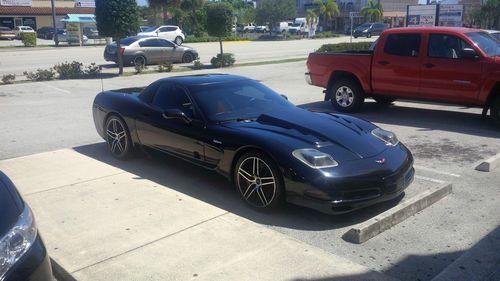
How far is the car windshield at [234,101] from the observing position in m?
5.84

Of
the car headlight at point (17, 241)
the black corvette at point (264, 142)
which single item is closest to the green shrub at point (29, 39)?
the black corvette at point (264, 142)

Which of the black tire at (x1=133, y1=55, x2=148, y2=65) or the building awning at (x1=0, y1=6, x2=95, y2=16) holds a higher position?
the building awning at (x1=0, y1=6, x2=95, y2=16)

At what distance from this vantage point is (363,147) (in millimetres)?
5105

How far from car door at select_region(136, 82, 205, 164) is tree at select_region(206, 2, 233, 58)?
54.9 feet

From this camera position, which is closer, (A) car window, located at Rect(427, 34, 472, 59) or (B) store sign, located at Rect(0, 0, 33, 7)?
(A) car window, located at Rect(427, 34, 472, 59)

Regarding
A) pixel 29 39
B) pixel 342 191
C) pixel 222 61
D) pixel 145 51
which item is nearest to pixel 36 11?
pixel 29 39

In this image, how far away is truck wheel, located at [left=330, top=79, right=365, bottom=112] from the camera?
424 inches

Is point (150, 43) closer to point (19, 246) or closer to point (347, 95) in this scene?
point (347, 95)

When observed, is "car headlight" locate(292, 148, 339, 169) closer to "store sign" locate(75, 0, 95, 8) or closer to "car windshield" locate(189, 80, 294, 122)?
"car windshield" locate(189, 80, 294, 122)

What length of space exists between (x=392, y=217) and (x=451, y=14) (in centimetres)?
2114

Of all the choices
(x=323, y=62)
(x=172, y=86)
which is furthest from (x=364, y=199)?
(x=323, y=62)

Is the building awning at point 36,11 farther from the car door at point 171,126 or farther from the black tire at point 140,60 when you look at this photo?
the car door at point 171,126

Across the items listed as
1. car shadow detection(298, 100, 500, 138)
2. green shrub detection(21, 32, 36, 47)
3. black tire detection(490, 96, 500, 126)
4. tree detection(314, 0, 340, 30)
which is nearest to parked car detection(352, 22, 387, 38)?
tree detection(314, 0, 340, 30)

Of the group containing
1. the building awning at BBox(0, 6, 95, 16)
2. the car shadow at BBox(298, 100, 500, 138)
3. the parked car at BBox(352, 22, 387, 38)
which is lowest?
the car shadow at BBox(298, 100, 500, 138)
